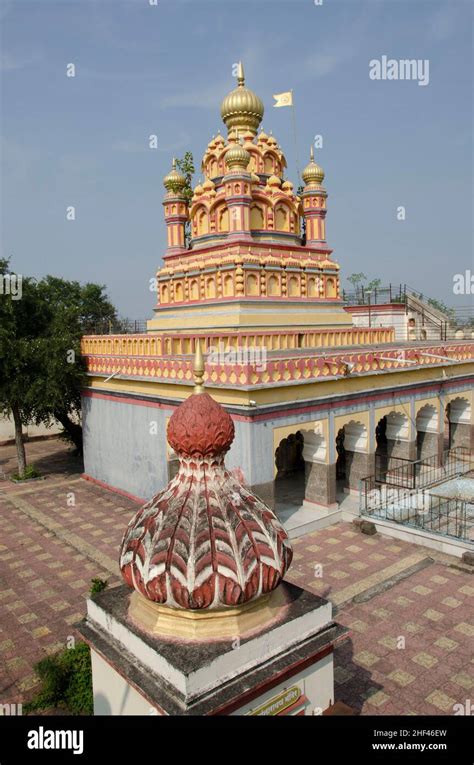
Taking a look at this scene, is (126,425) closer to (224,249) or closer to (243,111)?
(224,249)

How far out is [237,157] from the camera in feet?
58.2

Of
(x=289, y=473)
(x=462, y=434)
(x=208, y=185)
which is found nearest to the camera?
(x=289, y=473)

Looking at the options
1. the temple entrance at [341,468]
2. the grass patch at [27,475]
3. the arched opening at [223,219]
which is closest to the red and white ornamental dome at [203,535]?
the temple entrance at [341,468]

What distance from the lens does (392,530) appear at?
1349cm

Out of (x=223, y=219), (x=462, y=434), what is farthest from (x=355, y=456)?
(x=223, y=219)

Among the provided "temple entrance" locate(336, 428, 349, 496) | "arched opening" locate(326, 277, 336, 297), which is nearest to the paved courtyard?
"temple entrance" locate(336, 428, 349, 496)

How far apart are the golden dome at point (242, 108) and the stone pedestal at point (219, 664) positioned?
18.8 metres

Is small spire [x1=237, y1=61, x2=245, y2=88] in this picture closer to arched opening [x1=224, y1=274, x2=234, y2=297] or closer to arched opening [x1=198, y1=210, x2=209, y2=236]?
arched opening [x1=198, y1=210, x2=209, y2=236]

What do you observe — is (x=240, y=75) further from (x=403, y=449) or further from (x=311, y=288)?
(x=403, y=449)

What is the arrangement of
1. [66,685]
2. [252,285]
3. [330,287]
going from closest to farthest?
[66,685] < [252,285] < [330,287]

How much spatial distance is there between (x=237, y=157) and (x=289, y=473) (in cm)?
1057

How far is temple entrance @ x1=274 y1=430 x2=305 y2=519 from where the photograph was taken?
52.4 feet

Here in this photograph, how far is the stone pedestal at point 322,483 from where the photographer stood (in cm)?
1438
